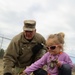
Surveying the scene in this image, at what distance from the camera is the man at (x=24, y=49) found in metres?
5.41

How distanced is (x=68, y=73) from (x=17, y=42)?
1485mm

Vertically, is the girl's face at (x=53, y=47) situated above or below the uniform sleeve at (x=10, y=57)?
above

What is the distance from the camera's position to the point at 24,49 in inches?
217

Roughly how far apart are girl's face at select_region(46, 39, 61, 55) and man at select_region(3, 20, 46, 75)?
107 centimetres

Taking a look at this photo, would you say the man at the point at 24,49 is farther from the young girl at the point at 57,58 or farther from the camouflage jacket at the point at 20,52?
the young girl at the point at 57,58

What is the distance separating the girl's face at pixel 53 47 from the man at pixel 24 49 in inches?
42.3

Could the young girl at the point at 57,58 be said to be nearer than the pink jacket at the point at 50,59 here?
Yes

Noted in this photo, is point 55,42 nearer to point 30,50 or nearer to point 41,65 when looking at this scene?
point 41,65

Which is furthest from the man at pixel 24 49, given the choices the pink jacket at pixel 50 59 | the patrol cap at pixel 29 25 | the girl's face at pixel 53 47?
Answer: the girl's face at pixel 53 47

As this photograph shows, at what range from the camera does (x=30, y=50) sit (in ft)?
18.2

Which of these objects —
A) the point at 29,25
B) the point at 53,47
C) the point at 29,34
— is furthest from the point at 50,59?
the point at 29,25

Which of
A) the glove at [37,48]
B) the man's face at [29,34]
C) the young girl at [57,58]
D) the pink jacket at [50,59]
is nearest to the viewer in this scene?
the young girl at [57,58]

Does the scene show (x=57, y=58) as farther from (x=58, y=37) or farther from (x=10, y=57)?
(x=10, y=57)

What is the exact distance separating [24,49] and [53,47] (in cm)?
130
